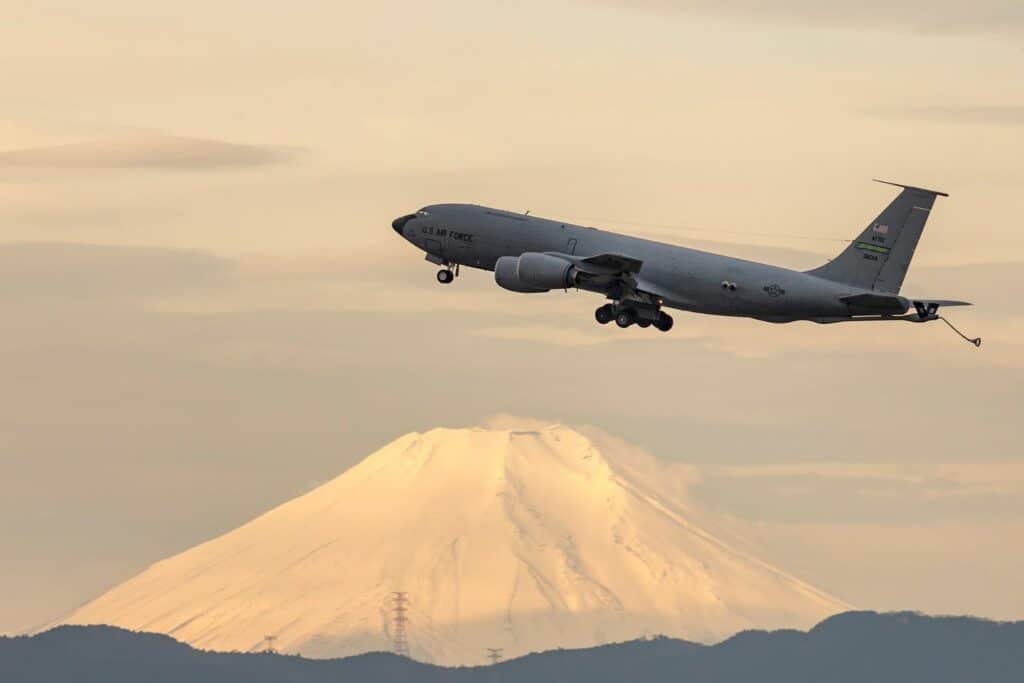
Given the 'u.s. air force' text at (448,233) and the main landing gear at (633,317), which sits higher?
the 'u.s. air force' text at (448,233)

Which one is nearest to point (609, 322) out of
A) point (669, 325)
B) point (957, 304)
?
point (669, 325)

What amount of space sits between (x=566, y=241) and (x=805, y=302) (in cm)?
1751

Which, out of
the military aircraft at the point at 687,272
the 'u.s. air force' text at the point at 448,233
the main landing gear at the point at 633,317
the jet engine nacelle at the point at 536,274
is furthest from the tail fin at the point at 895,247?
the 'u.s. air force' text at the point at 448,233

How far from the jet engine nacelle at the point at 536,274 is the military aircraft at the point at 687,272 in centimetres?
6

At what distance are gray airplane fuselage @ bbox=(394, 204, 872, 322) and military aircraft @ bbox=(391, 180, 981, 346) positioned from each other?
6cm

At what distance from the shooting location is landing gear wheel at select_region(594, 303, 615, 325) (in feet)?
553

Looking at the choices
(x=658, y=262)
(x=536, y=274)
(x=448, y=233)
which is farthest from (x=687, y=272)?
(x=448, y=233)

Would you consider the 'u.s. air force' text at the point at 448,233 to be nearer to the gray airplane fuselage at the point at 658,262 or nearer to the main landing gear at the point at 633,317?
the gray airplane fuselage at the point at 658,262

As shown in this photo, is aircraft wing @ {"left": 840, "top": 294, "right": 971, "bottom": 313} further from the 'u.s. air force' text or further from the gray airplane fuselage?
the 'u.s. air force' text

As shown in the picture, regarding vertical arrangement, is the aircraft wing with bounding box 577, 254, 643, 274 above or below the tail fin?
below

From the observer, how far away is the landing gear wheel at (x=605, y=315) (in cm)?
16862

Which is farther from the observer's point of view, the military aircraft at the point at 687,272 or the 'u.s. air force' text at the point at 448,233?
the 'u.s. air force' text at the point at 448,233

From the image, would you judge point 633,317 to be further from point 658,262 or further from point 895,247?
point 895,247

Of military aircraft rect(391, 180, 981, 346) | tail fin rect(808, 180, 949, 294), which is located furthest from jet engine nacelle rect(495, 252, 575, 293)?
tail fin rect(808, 180, 949, 294)
